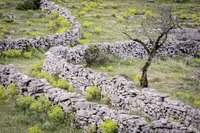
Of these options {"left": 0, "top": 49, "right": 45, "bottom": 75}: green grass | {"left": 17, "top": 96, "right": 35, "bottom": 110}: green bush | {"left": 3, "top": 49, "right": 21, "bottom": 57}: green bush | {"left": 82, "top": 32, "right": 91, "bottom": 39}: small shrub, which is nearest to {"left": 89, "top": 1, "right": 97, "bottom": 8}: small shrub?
{"left": 82, "top": 32, "right": 91, "bottom": 39}: small shrub

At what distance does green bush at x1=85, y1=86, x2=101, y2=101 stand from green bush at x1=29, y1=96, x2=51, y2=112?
2.99m

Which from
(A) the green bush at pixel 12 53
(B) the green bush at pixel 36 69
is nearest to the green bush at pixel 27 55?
(A) the green bush at pixel 12 53

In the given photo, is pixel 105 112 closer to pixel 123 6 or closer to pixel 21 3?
pixel 21 3

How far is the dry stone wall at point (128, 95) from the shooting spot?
54.5 ft

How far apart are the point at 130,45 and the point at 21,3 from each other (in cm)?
2167

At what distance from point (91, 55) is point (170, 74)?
22.5 feet

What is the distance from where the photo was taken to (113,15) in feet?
153

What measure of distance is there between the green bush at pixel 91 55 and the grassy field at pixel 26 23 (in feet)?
20.6

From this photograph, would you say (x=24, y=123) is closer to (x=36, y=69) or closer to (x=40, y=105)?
(x=40, y=105)

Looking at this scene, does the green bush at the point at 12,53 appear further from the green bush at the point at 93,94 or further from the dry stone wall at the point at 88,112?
the green bush at the point at 93,94

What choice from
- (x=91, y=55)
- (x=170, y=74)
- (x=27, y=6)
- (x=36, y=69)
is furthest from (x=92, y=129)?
(x=27, y=6)

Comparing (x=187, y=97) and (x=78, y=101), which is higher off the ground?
(x=78, y=101)

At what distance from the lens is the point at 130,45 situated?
3278 centimetres

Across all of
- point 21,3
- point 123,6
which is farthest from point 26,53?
point 123,6
